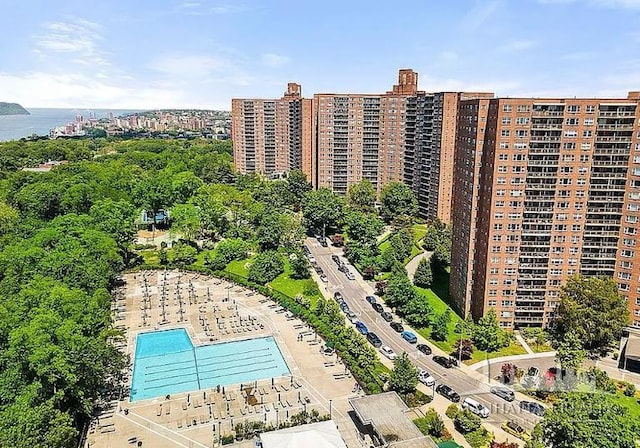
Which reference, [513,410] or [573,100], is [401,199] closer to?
[573,100]

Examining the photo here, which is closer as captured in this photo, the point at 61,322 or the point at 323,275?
the point at 61,322

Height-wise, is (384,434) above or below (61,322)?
below

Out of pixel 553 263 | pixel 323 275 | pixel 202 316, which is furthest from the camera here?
pixel 323 275

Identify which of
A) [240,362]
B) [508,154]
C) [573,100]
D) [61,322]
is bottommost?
[240,362]

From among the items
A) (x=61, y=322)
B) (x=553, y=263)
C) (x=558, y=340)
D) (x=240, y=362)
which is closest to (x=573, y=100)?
(x=553, y=263)

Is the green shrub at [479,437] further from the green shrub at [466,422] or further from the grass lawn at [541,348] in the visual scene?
the grass lawn at [541,348]

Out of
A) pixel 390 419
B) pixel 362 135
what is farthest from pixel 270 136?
pixel 390 419
